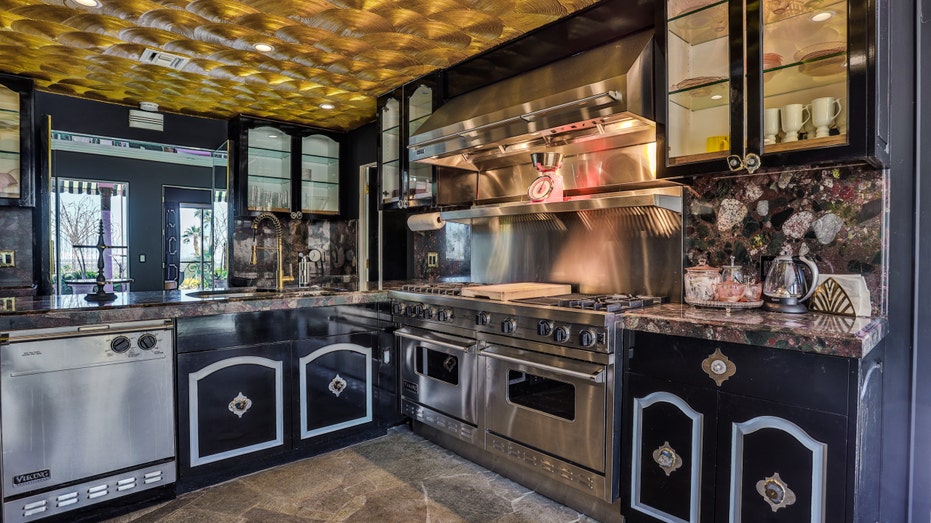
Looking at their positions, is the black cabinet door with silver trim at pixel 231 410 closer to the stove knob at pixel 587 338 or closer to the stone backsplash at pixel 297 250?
the stove knob at pixel 587 338

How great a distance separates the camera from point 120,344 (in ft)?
7.48

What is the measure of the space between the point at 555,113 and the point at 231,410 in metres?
2.26

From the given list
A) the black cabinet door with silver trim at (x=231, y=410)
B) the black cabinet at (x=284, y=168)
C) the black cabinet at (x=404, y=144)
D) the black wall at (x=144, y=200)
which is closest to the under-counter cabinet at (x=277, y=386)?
the black cabinet door with silver trim at (x=231, y=410)

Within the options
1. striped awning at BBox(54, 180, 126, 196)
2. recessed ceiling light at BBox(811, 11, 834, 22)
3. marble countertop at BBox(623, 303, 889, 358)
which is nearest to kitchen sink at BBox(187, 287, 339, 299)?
marble countertop at BBox(623, 303, 889, 358)

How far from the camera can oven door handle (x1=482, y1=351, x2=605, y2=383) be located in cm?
208

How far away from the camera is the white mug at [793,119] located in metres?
1.87

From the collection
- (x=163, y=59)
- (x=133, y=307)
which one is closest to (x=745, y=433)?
(x=133, y=307)

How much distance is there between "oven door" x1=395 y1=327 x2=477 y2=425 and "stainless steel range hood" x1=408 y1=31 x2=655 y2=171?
1122mm

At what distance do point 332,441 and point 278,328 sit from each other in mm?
801

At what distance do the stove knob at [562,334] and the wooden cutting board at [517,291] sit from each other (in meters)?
0.39

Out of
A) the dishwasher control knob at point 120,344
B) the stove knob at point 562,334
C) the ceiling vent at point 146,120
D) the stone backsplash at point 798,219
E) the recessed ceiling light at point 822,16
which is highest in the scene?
the ceiling vent at point 146,120

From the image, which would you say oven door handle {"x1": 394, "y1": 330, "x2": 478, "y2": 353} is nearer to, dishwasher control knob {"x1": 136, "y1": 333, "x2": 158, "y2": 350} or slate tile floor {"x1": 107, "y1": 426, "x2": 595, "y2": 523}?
slate tile floor {"x1": 107, "y1": 426, "x2": 595, "y2": 523}

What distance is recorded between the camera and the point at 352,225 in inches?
199

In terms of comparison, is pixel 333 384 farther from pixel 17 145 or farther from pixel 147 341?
pixel 17 145
